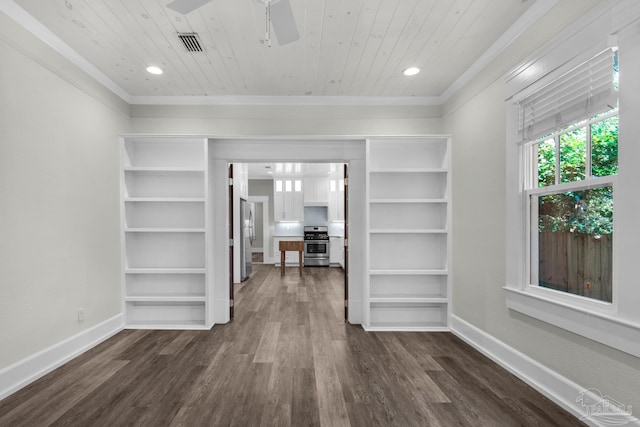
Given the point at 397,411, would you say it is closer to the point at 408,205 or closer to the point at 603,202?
the point at 603,202

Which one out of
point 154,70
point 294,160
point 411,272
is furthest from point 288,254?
point 154,70

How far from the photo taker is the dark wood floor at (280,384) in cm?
208

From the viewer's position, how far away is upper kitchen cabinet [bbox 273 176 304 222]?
922 cm

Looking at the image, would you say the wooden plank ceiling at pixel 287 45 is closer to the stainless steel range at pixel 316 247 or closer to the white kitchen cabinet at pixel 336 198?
the white kitchen cabinet at pixel 336 198

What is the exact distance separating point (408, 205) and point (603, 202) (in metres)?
2.15

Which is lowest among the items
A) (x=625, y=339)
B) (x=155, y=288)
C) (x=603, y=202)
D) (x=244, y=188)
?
(x=155, y=288)

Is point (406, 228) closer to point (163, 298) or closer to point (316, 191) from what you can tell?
point (163, 298)

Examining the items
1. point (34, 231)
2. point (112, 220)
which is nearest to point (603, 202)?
point (34, 231)

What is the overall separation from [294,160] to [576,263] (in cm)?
298

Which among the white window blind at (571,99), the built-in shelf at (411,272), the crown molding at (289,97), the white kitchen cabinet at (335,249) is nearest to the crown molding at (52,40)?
the crown molding at (289,97)

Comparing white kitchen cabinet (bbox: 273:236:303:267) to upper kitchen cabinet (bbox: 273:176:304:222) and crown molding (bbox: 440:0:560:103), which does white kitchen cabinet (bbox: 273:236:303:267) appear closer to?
upper kitchen cabinet (bbox: 273:176:304:222)

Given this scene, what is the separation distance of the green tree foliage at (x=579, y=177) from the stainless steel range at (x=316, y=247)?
6.77 meters

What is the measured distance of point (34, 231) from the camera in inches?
102

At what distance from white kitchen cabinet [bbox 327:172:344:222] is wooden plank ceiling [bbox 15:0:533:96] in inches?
196
